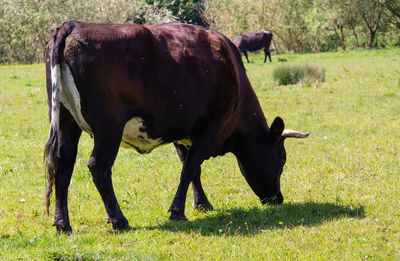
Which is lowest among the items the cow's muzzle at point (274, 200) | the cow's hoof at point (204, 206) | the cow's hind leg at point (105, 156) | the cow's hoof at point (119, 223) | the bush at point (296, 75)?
the bush at point (296, 75)

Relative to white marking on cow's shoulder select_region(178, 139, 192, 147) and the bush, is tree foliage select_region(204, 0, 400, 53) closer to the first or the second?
the bush

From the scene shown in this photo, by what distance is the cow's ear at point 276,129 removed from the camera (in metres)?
6.83

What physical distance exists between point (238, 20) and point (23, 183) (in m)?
33.2

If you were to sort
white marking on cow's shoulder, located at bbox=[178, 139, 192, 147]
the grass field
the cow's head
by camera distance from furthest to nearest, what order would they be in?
the cow's head
white marking on cow's shoulder, located at bbox=[178, 139, 192, 147]
the grass field

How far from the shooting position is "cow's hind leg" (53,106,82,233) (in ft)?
18.4

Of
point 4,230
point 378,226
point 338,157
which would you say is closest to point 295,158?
point 338,157

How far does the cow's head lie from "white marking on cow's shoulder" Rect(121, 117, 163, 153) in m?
1.33

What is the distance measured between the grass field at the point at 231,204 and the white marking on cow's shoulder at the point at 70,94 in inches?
46.7

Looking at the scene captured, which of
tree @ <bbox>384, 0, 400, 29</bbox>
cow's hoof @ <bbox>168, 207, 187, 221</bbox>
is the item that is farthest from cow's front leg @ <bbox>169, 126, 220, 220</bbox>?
tree @ <bbox>384, 0, 400, 29</bbox>

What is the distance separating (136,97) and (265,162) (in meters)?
2.10

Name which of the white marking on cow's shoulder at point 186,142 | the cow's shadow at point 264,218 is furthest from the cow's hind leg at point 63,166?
the white marking on cow's shoulder at point 186,142

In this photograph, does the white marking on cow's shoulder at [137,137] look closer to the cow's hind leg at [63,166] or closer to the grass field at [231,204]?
the cow's hind leg at [63,166]

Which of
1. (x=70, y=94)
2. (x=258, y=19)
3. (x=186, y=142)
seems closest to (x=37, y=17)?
(x=258, y=19)

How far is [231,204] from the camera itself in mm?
7023
